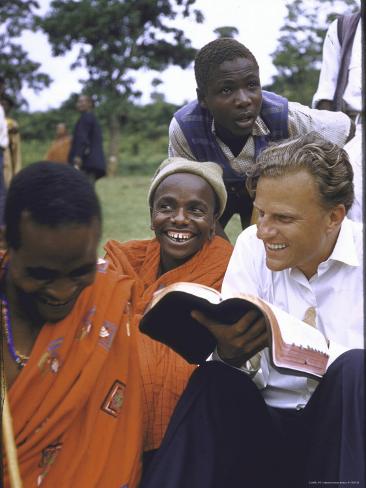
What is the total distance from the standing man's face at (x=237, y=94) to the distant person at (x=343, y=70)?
25.8 inches

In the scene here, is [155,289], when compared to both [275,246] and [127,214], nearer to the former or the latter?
[275,246]

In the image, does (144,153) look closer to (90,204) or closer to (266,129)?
(266,129)

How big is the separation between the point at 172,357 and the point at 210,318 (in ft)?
1.96

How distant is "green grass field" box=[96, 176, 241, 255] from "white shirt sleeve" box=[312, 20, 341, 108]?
36.9 inches

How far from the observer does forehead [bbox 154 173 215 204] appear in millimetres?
3129

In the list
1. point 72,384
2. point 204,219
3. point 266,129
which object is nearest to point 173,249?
point 204,219

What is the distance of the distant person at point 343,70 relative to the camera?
3900 mm

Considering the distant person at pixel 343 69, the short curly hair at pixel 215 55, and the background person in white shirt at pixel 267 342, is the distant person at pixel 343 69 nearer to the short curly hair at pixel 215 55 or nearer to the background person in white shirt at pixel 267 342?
the short curly hair at pixel 215 55

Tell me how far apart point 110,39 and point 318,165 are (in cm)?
1600

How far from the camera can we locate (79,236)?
187 centimetres

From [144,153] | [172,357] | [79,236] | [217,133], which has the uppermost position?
[144,153]

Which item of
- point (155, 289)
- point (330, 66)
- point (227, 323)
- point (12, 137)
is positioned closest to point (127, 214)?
point (12, 137)

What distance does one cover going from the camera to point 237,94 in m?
3.37

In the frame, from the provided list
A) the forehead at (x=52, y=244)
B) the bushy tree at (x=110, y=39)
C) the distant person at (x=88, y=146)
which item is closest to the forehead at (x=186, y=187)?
the forehead at (x=52, y=244)
